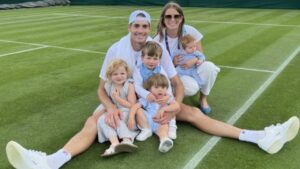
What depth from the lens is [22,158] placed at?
3.79 meters

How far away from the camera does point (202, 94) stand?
5.71m

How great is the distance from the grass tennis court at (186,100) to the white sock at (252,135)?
0.07 metres

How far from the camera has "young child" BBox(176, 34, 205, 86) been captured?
5.43m

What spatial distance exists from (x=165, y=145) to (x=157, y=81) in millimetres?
763

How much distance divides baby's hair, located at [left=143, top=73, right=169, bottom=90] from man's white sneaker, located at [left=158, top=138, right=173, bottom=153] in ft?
2.19

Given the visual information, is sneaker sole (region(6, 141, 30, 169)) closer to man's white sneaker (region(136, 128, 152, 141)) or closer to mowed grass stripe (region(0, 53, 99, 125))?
man's white sneaker (region(136, 128, 152, 141))

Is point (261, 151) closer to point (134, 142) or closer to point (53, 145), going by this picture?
point (134, 142)

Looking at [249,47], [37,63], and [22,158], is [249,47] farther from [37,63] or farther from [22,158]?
[22,158]

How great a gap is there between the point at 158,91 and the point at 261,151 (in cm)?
130

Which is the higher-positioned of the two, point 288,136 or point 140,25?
point 140,25

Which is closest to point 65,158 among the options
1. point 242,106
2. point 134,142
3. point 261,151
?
point 134,142

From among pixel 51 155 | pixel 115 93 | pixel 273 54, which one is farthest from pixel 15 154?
pixel 273 54

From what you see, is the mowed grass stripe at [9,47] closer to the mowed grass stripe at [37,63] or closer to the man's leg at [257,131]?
the mowed grass stripe at [37,63]

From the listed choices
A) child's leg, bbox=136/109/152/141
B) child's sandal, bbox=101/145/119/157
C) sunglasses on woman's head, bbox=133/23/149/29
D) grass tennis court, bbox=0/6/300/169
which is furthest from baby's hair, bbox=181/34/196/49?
child's sandal, bbox=101/145/119/157
